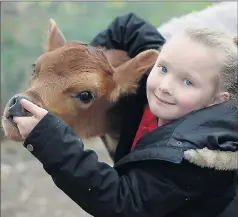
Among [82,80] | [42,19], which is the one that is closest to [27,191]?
[42,19]

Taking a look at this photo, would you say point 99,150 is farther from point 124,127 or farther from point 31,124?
point 31,124

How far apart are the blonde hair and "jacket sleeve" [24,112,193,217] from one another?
0.22 m

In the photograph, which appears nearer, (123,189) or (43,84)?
(123,189)

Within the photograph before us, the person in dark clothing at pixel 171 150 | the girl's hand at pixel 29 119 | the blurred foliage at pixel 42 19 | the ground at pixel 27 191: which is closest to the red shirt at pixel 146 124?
the person in dark clothing at pixel 171 150

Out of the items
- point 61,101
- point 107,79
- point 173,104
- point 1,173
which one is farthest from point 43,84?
point 1,173

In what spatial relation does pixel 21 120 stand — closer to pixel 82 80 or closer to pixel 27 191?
pixel 82 80

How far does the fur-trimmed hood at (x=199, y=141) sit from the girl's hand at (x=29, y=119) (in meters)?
0.19

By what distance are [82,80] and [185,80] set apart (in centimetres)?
22

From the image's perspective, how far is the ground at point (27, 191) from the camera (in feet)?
6.33

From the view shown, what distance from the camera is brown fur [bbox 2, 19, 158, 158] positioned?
48.0 inches

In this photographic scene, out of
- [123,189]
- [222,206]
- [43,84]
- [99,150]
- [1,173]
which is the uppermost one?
[43,84]

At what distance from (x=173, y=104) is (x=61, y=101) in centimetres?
23

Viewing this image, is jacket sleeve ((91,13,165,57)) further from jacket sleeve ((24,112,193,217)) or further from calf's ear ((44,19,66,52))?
jacket sleeve ((24,112,193,217))

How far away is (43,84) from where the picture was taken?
122 cm
